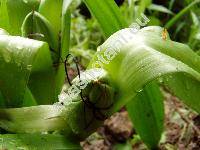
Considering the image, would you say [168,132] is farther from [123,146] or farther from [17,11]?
[17,11]

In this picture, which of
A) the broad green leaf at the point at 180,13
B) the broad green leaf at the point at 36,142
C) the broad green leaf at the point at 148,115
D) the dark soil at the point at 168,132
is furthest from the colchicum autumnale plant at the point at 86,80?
the broad green leaf at the point at 180,13

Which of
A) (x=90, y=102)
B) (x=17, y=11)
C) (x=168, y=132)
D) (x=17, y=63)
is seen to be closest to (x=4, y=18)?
(x=17, y=11)

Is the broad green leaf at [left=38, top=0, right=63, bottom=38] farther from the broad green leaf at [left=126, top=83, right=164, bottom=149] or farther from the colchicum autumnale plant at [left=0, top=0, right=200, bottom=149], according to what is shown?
the broad green leaf at [left=126, top=83, right=164, bottom=149]

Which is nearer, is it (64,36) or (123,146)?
(64,36)

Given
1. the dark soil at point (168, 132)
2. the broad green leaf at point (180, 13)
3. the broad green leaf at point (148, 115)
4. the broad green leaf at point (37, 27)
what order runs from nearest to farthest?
the broad green leaf at point (37, 27)
the broad green leaf at point (148, 115)
the dark soil at point (168, 132)
the broad green leaf at point (180, 13)

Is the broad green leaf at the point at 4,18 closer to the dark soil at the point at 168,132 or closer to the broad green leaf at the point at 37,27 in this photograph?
the broad green leaf at the point at 37,27

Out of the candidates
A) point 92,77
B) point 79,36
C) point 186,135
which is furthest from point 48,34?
point 79,36
